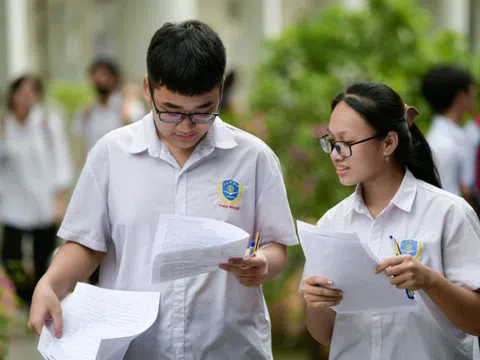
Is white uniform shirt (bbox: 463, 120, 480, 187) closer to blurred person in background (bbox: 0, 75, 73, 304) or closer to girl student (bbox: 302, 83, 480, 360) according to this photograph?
girl student (bbox: 302, 83, 480, 360)

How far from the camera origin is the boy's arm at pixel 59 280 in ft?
9.70

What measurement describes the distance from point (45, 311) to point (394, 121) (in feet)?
4.01

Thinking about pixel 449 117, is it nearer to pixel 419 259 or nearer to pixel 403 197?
pixel 403 197

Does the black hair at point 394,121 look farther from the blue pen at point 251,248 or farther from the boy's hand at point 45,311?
the boy's hand at point 45,311

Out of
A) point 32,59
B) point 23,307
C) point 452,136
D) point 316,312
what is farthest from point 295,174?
point 32,59

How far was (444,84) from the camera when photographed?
543 cm

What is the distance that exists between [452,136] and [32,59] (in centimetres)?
2057

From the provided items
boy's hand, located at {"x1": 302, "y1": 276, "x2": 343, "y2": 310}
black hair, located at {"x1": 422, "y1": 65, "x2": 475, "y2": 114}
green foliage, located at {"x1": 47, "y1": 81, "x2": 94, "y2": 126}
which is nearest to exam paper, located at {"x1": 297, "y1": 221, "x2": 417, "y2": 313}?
boy's hand, located at {"x1": 302, "y1": 276, "x2": 343, "y2": 310}

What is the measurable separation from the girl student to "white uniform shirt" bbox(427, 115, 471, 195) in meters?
2.31

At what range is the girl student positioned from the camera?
2.95 m

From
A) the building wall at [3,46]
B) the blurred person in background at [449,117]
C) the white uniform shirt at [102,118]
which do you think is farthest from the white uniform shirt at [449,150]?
the building wall at [3,46]

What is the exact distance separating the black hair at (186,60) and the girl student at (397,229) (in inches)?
16.6

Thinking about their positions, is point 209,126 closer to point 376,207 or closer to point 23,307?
point 376,207

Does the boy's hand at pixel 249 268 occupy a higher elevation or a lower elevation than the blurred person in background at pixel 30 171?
higher
